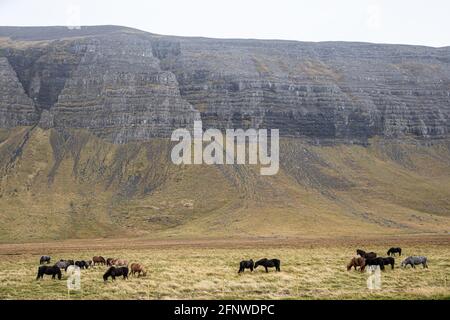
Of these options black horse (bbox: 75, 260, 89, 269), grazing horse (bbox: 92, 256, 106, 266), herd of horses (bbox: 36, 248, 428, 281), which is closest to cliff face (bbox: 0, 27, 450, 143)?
grazing horse (bbox: 92, 256, 106, 266)

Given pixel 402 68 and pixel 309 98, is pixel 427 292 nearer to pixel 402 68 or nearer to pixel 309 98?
pixel 309 98

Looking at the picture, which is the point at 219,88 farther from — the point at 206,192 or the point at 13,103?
the point at 13,103

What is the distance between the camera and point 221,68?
132625 millimetres

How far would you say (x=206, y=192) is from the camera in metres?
97.9

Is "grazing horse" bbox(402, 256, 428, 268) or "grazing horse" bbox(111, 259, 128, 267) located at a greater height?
"grazing horse" bbox(402, 256, 428, 268)

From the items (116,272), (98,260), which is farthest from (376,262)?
(98,260)

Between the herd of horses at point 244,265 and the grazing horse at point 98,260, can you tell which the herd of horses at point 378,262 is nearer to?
the herd of horses at point 244,265

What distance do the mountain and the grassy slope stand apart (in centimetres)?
35

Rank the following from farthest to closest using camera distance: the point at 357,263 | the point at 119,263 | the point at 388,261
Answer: the point at 119,263 → the point at 388,261 → the point at 357,263

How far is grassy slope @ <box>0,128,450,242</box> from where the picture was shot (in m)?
86.1

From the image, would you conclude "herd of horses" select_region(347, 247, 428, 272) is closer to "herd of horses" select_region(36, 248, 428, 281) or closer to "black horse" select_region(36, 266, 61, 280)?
"herd of horses" select_region(36, 248, 428, 281)

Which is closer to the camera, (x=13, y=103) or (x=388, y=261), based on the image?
(x=388, y=261)

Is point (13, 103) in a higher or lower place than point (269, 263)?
higher

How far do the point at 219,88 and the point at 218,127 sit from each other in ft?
41.9
